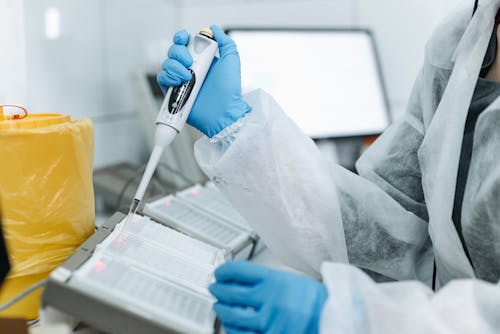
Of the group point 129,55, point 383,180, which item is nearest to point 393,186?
point 383,180

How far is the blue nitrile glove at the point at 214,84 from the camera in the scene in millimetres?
715

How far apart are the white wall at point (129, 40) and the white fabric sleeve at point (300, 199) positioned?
40 cm

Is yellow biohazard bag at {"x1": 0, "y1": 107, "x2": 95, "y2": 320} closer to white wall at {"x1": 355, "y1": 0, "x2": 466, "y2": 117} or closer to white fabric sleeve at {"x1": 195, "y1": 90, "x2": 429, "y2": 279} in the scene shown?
white fabric sleeve at {"x1": 195, "y1": 90, "x2": 429, "y2": 279}

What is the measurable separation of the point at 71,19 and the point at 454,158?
35.6 inches

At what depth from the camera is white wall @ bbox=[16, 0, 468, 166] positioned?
1090 mm

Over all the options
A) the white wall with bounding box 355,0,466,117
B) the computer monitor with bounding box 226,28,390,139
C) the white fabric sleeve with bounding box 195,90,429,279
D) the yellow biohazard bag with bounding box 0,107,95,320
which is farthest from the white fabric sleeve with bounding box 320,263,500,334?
the white wall with bounding box 355,0,466,117

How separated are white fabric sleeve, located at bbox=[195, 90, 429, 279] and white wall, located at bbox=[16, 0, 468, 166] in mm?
402

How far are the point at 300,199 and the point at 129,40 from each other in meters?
0.96

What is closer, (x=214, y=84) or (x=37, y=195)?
(x=37, y=195)

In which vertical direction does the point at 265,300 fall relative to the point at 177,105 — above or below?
below

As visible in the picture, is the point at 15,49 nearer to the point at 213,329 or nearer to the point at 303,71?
the point at 213,329

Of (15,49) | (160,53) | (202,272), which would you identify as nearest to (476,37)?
(202,272)

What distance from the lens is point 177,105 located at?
0.70m

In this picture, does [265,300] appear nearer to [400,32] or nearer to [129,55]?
[129,55]
